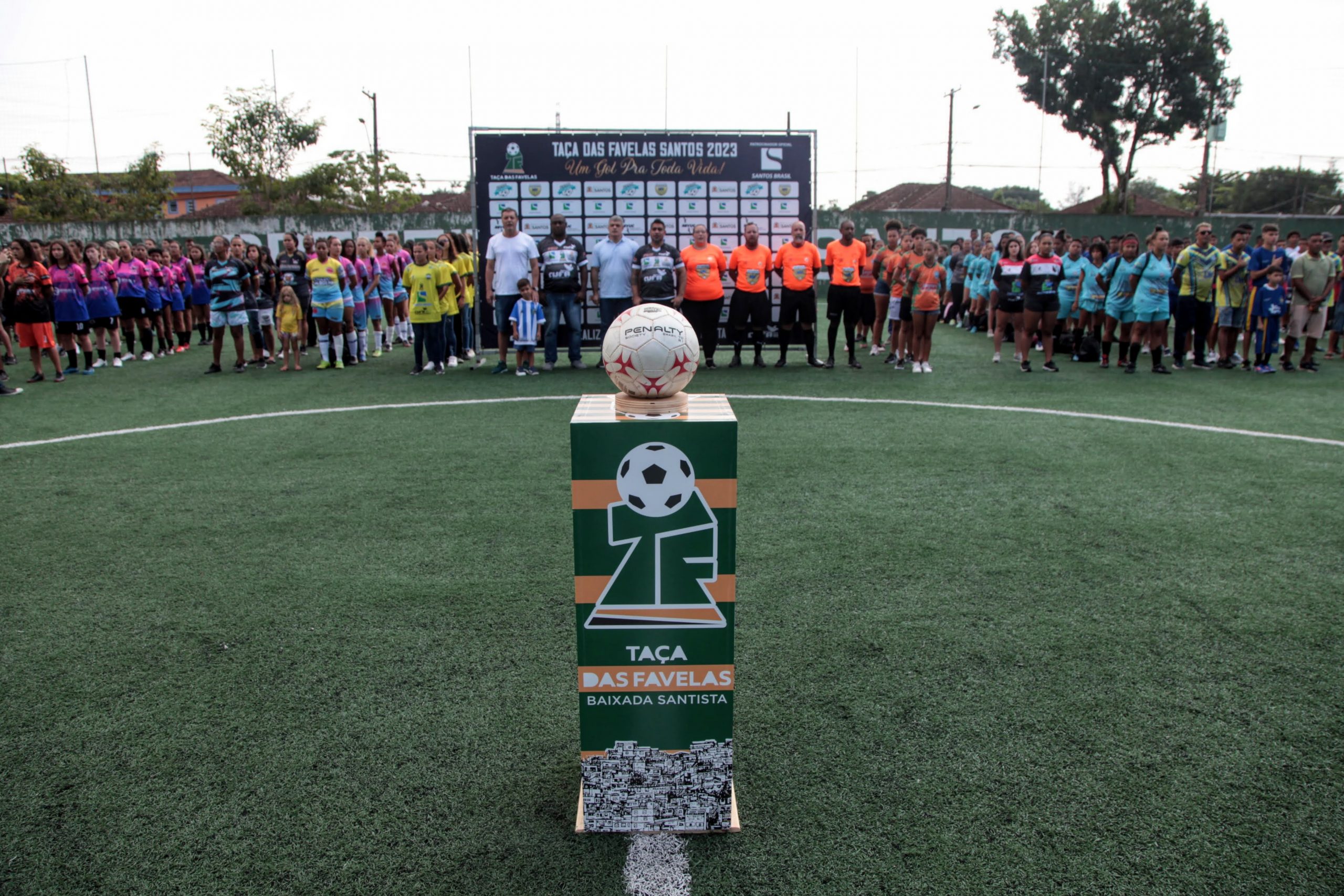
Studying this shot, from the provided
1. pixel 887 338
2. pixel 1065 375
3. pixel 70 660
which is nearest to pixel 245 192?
pixel 887 338

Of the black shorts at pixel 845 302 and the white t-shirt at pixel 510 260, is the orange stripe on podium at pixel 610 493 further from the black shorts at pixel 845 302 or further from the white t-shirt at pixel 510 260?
the black shorts at pixel 845 302

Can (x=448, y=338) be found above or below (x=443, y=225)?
below

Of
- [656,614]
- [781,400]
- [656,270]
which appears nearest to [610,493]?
[656,614]

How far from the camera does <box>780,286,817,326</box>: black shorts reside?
1185 cm

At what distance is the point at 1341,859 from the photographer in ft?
7.84

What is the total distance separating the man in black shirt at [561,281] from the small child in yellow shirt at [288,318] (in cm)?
344

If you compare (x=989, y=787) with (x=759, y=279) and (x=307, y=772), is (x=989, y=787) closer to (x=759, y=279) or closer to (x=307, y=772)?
(x=307, y=772)

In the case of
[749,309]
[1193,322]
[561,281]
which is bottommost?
[1193,322]

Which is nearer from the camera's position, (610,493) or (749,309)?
(610,493)

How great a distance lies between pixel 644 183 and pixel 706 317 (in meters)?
2.13

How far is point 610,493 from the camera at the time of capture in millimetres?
2418

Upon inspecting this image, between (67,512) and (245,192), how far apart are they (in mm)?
38436

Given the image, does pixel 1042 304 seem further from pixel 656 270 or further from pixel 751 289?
pixel 656 270

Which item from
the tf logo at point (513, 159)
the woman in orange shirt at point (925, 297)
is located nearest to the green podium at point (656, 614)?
the woman in orange shirt at point (925, 297)
